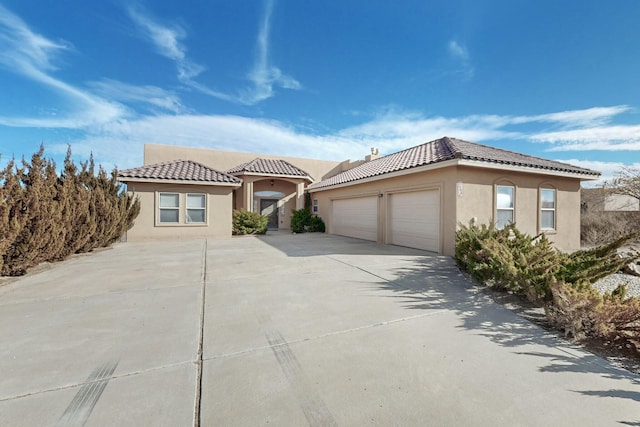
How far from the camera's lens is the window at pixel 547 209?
1120cm

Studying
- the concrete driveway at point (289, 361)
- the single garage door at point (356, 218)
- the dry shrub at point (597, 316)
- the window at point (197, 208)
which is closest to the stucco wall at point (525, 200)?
the single garage door at point (356, 218)

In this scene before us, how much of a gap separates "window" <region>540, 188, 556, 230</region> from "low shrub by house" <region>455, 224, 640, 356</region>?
6.44 m

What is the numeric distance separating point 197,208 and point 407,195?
10675 millimetres

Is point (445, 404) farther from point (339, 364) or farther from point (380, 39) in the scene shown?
point (380, 39)

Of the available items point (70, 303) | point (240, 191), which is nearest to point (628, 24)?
point (70, 303)

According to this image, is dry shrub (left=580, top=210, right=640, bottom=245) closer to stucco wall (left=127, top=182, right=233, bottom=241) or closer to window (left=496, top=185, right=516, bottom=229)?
window (left=496, top=185, right=516, bottom=229)

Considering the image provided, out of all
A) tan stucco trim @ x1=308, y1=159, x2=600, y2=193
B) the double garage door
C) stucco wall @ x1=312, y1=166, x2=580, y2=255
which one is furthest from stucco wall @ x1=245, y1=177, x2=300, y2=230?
tan stucco trim @ x1=308, y1=159, x2=600, y2=193

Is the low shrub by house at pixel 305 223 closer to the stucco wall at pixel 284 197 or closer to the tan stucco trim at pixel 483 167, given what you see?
the stucco wall at pixel 284 197

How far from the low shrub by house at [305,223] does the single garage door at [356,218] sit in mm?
1272

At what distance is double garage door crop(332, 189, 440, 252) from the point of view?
32.9ft

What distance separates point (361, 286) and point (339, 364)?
2.92m

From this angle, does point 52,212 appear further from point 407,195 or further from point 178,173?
point 407,195

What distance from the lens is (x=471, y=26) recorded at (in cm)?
1021

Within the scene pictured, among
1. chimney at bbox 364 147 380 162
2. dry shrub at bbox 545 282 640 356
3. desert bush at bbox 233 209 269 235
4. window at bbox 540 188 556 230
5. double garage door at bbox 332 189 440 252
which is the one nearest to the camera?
dry shrub at bbox 545 282 640 356
